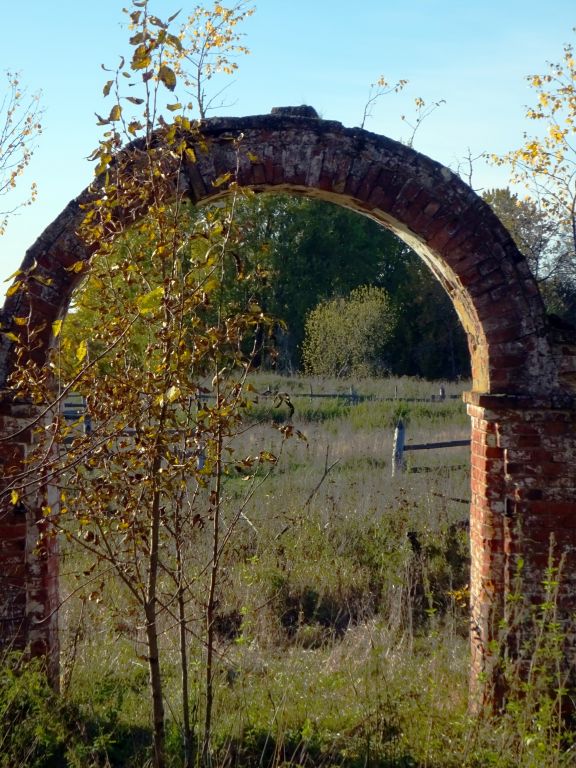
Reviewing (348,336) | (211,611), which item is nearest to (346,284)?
(348,336)

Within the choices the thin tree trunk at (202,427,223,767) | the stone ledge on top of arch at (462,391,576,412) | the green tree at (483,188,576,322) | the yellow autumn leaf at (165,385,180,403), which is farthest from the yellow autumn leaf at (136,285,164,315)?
the green tree at (483,188,576,322)

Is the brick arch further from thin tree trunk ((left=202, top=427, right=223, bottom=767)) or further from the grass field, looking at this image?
thin tree trunk ((left=202, top=427, right=223, bottom=767))

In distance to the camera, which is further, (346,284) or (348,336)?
(346,284)

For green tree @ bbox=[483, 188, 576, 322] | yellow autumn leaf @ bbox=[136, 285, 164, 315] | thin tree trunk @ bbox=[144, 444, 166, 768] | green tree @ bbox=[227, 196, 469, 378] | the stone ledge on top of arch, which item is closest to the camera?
yellow autumn leaf @ bbox=[136, 285, 164, 315]

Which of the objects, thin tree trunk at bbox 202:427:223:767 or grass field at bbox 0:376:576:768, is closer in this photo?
thin tree trunk at bbox 202:427:223:767

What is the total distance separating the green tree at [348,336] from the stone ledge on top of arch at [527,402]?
70.5 ft

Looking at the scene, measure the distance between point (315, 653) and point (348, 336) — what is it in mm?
20822

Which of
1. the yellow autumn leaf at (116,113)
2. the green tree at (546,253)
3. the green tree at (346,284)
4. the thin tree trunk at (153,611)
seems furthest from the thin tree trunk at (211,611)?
the green tree at (346,284)

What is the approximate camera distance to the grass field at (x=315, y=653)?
4.64 metres

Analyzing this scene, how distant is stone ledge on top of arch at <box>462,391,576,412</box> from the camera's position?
5047mm

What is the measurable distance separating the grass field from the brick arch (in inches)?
19.5

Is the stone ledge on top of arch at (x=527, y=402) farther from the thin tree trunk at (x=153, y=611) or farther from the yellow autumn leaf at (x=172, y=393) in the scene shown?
the yellow autumn leaf at (x=172, y=393)

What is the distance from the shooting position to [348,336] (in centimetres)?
2705

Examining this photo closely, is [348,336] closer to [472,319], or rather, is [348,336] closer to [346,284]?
[346,284]
